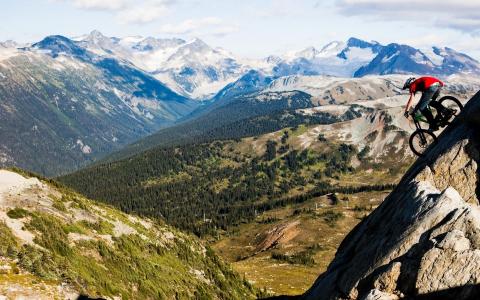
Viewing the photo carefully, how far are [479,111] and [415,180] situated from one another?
576 cm

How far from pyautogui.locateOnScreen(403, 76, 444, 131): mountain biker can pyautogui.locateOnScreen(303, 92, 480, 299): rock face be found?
6.63 feet

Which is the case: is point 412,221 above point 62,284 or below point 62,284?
above

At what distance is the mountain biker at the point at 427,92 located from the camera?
104 ft

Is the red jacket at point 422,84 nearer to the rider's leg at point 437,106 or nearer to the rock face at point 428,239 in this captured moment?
the rider's leg at point 437,106

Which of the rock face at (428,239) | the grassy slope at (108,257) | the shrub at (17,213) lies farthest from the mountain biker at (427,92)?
the shrub at (17,213)

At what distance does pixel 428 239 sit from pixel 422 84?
13.6 m

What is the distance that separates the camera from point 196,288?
8212cm

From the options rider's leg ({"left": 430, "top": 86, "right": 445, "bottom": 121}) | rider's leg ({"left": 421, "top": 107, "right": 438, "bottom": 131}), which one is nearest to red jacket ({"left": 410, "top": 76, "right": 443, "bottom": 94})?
rider's leg ({"left": 430, "top": 86, "right": 445, "bottom": 121})

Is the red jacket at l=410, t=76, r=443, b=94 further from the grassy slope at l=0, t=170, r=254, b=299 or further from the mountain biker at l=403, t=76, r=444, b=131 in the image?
the grassy slope at l=0, t=170, r=254, b=299

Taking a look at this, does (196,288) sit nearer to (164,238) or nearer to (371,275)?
(164,238)

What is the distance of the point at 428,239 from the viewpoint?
2203 cm

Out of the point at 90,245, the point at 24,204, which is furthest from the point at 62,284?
the point at 24,204

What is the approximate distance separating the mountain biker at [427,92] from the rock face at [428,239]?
202cm

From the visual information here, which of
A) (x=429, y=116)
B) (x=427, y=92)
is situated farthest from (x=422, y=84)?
(x=429, y=116)
